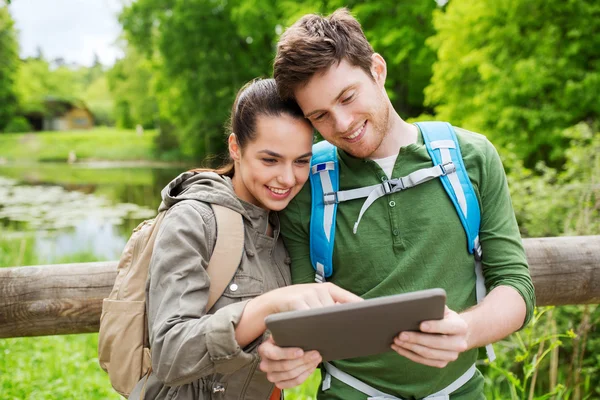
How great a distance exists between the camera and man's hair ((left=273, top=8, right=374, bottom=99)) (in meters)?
1.78

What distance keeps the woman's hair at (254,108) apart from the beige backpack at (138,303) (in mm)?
301

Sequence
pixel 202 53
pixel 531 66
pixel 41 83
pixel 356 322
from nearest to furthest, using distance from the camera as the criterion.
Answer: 1. pixel 356 322
2. pixel 531 66
3. pixel 202 53
4. pixel 41 83

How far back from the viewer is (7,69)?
27703 mm

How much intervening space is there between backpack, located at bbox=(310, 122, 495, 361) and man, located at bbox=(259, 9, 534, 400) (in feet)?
0.09

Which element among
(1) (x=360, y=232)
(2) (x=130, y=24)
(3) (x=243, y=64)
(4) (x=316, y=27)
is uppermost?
(2) (x=130, y=24)

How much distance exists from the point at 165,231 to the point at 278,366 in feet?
1.60

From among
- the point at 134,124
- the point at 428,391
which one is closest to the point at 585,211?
the point at 428,391

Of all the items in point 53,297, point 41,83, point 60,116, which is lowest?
point 53,297

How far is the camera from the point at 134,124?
145 feet

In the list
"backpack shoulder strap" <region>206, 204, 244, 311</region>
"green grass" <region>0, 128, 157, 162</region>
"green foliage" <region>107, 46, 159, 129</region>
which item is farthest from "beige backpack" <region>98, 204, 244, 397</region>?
"green foliage" <region>107, 46, 159, 129</region>

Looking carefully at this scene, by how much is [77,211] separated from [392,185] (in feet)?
45.5

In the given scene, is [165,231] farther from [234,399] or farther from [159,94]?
[159,94]

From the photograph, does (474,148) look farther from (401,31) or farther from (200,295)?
(401,31)

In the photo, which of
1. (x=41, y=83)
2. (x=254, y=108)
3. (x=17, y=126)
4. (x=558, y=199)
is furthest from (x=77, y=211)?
(x=41, y=83)
